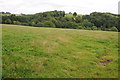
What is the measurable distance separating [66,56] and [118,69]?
6.05 metres

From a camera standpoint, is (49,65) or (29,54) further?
(29,54)

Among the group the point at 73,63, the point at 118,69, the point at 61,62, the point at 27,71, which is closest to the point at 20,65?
the point at 27,71

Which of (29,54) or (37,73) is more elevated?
(29,54)

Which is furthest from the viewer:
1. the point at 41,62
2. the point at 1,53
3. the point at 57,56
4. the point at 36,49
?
the point at 36,49

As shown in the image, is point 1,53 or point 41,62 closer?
point 41,62

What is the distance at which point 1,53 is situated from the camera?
15.6 meters

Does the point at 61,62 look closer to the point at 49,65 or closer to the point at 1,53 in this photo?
the point at 49,65

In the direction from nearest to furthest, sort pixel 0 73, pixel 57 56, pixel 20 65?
pixel 0 73 → pixel 20 65 → pixel 57 56

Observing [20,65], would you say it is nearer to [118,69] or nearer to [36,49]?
[36,49]

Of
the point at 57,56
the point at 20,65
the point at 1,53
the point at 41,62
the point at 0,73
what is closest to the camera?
the point at 0,73

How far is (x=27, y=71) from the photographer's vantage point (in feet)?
40.8

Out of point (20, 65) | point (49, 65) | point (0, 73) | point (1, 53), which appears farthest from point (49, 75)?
point (1, 53)

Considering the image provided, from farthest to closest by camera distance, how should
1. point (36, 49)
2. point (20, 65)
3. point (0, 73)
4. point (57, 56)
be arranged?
1. point (36, 49)
2. point (57, 56)
3. point (20, 65)
4. point (0, 73)

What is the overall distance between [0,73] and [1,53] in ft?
14.5
